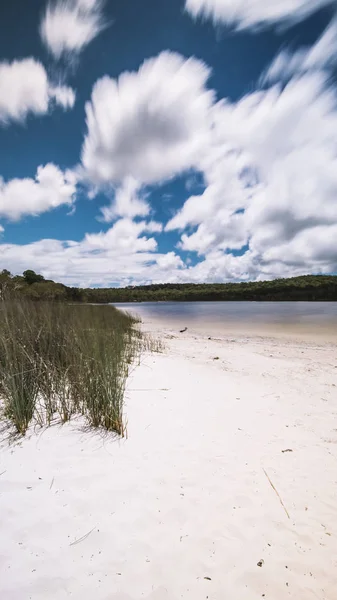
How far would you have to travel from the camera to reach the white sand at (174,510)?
1738 millimetres

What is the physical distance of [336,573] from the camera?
186 centimetres

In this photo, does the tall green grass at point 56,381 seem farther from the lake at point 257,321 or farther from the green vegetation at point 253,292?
the green vegetation at point 253,292

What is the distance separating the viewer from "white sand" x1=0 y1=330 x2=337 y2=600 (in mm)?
1738

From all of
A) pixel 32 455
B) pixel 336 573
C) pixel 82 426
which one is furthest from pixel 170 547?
pixel 82 426

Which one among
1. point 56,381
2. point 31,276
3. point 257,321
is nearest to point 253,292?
point 257,321

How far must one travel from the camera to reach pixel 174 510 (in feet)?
7.62

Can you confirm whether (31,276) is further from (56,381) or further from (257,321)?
(56,381)

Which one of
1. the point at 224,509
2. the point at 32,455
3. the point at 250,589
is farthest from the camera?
the point at 32,455

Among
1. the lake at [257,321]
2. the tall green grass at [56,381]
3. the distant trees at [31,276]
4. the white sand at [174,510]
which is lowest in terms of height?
the lake at [257,321]

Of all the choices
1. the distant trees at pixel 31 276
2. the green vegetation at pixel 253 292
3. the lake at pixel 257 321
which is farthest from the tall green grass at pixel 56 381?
the green vegetation at pixel 253 292

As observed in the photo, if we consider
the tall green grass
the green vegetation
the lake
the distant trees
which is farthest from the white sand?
the green vegetation

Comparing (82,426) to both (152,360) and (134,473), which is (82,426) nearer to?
(134,473)

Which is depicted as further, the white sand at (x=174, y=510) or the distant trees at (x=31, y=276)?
the distant trees at (x=31, y=276)

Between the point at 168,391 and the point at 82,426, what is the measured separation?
225 cm
